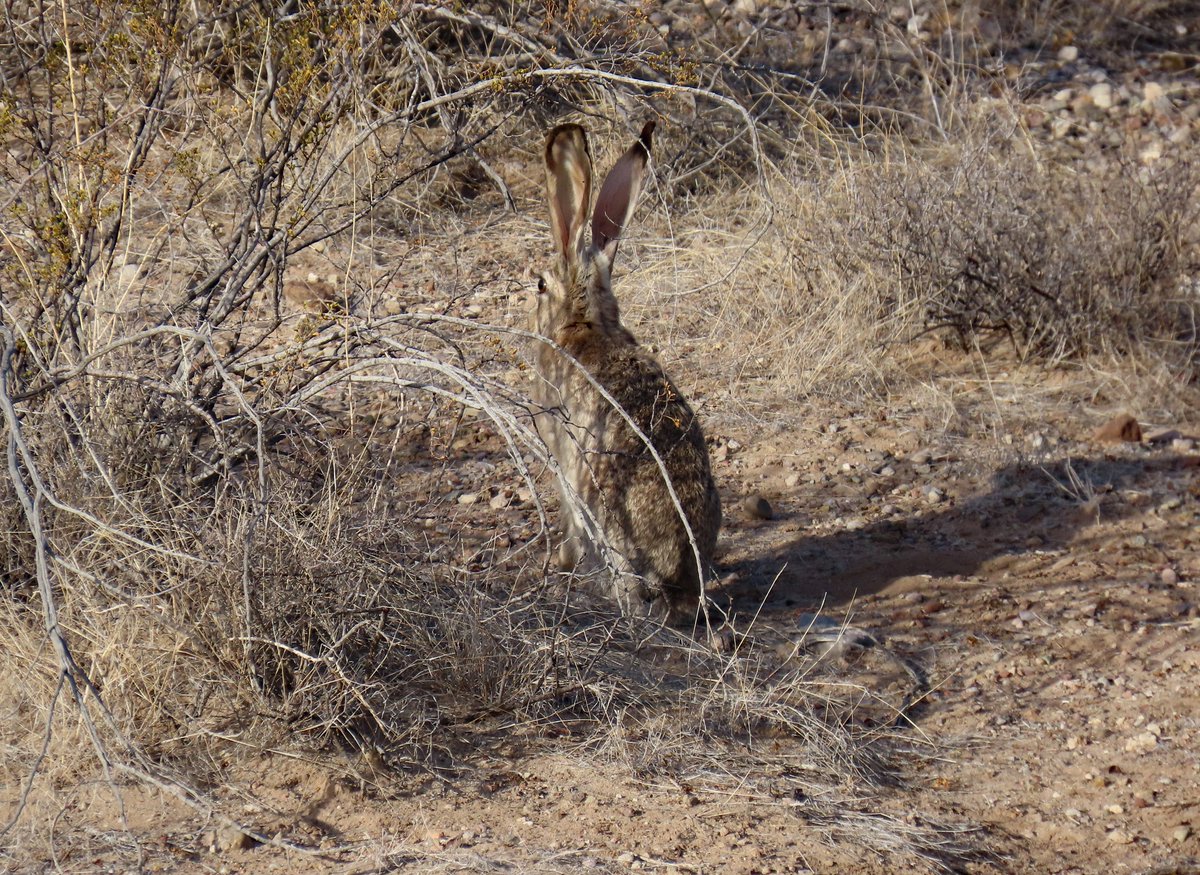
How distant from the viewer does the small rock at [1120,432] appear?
6.56 meters

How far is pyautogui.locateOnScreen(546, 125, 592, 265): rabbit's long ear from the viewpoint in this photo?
4930 millimetres

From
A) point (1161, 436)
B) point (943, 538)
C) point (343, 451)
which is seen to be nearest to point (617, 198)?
point (343, 451)

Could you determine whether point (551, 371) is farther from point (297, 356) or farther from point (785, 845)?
point (785, 845)

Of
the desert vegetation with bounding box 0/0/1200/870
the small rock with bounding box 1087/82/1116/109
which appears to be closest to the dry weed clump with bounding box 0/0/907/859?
the desert vegetation with bounding box 0/0/1200/870

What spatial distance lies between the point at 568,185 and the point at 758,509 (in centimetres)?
158

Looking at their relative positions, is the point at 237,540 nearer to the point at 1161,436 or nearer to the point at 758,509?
the point at 758,509

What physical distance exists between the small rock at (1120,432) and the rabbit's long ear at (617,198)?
2659 mm

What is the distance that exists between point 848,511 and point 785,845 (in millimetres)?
2519

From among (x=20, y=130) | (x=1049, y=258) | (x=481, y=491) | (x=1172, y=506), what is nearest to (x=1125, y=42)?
(x=1049, y=258)

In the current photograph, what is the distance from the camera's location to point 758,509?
5824 mm

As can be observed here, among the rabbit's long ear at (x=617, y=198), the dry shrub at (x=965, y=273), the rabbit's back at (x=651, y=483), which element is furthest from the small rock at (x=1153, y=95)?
the rabbit's back at (x=651, y=483)

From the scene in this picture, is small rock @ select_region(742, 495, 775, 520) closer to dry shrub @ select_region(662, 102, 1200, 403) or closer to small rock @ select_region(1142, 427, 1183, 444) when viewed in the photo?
dry shrub @ select_region(662, 102, 1200, 403)

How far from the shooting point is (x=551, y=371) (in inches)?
206

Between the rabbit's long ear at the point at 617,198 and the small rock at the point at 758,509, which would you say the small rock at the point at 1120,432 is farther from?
the rabbit's long ear at the point at 617,198
